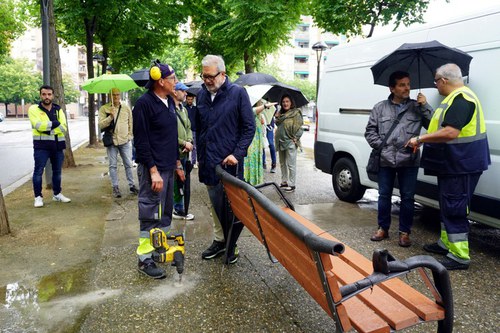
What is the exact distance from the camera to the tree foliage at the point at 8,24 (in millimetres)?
23219

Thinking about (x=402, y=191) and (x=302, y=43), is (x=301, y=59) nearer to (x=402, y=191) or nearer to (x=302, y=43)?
(x=302, y=43)

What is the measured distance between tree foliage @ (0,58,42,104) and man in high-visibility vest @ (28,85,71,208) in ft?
222

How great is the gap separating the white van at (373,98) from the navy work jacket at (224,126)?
7.98 ft

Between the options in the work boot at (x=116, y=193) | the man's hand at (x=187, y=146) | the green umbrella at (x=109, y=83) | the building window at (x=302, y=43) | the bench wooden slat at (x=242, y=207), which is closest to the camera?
the bench wooden slat at (x=242, y=207)

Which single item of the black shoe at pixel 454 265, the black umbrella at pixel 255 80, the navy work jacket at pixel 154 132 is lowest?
the black shoe at pixel 454 265

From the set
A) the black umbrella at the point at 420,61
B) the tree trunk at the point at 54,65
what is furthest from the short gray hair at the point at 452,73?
the tree trunk at the point at 54,65

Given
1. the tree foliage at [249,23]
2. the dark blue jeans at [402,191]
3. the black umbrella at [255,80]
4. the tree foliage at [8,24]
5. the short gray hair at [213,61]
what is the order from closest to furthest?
the short gray hair at [213,61]
the dark blue jeans at [402,191]
the black umbrella at [255,80]
the tree foliage at [249,23]
the tree foliage at [8,24]

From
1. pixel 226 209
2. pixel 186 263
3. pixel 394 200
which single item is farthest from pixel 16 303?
pixel 394 200

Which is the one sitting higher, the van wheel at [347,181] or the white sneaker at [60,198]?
the van wheel at [347,181]

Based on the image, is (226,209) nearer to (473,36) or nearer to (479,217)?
(479,217)

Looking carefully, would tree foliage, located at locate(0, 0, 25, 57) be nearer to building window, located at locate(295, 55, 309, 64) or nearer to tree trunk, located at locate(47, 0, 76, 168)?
tree trunk, located at locate(47, 0, 76, 168)

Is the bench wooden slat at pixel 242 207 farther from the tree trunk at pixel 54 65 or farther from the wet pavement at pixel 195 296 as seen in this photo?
the tree trunk at pixel 54 65

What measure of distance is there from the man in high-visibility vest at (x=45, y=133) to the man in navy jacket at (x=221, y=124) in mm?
3272

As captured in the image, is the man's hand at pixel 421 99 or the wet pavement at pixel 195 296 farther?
the man's hand at pixel 421 99
